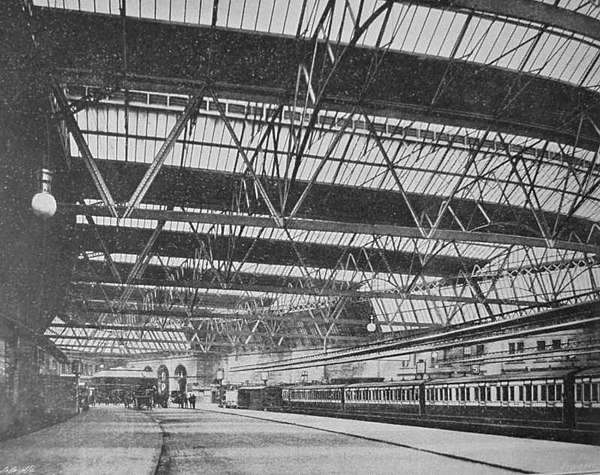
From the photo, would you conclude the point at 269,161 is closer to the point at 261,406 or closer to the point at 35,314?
the point at 35,314

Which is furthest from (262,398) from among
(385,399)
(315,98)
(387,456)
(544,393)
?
(387,456)

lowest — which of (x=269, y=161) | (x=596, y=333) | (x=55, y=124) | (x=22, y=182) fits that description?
(x=596, y=333)

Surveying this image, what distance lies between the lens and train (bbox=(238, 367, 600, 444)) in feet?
33.9

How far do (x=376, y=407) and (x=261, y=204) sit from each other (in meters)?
8.04

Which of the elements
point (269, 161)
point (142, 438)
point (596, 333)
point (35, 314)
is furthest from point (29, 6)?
point (269, 161)

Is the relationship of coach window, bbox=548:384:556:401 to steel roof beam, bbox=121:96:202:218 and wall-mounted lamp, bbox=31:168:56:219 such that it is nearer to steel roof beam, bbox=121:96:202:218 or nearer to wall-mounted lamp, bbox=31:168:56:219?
steel roof beam, bbox=121:96:202:218

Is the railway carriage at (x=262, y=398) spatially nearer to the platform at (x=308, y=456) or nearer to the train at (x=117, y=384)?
the train at (x=117, y=384)

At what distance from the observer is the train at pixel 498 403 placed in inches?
406

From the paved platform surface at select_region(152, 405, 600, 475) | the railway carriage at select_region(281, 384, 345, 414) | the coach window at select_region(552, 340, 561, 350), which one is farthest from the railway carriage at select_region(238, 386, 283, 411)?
the coach window at select_region(552, 340, 561, 350)

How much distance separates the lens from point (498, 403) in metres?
13.2

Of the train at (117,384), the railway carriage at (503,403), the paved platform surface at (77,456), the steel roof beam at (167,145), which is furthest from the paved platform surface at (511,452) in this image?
the train at (117,384)

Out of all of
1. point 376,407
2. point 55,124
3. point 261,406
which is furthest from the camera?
point 261,406

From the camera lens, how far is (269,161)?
20.7 m
